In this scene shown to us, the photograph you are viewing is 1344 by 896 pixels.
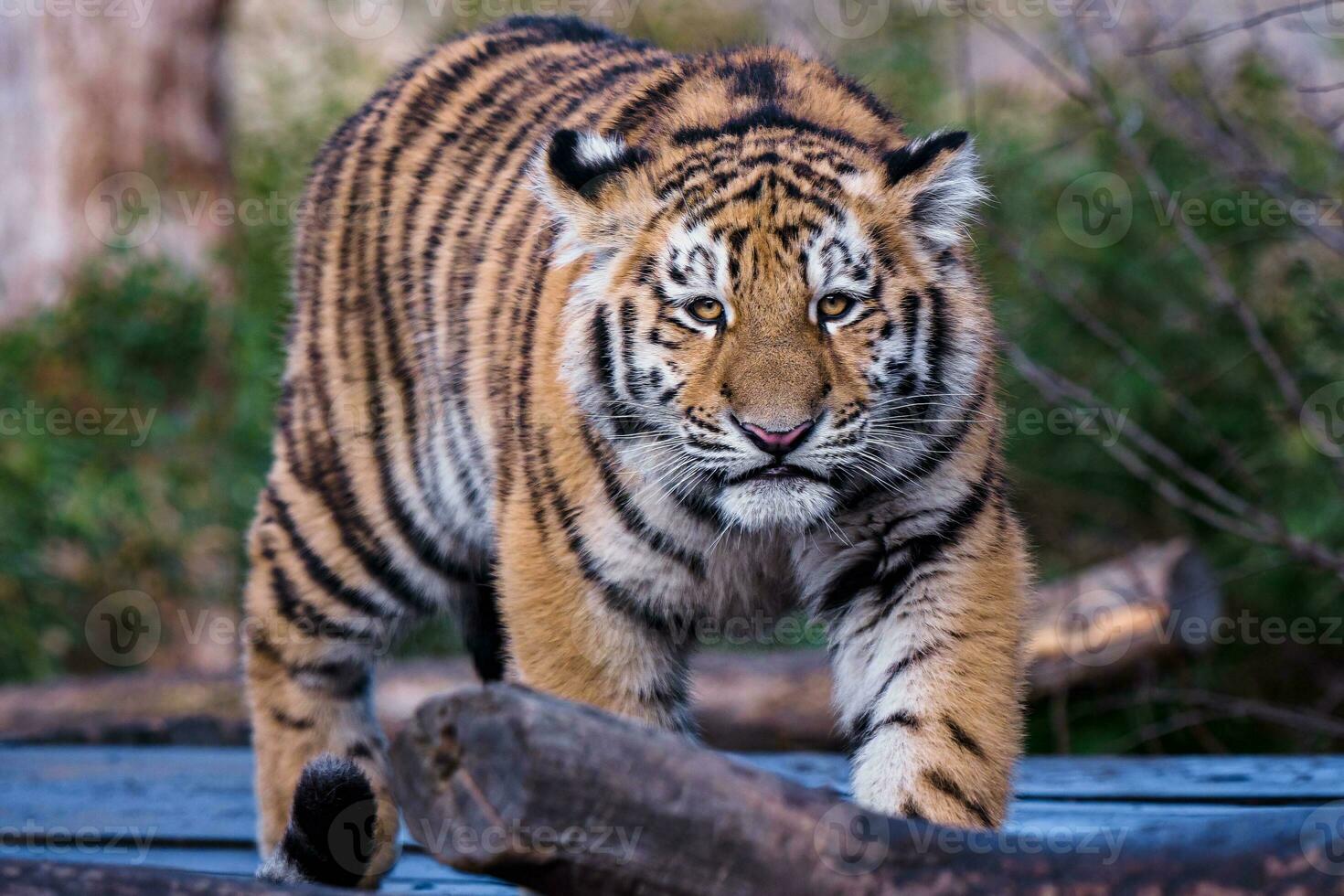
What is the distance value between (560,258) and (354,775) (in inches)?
41.9

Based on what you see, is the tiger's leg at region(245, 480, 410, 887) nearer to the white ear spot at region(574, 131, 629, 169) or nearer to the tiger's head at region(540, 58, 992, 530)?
the tiger's head at region(540, 58, 992, 530)

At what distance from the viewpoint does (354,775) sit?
2.62 meters

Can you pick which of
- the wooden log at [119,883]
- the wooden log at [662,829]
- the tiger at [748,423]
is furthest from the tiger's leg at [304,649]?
the wooden log at [662,829]

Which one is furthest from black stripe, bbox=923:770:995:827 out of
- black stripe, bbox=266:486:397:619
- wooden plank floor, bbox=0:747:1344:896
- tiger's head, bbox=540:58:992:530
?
black stripe, bbox=266:486:397:619

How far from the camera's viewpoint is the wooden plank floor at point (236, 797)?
12.3 ft

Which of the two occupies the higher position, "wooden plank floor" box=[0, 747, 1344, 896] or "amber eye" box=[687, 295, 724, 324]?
"amber eye" box=[687, 295, 724, 324]

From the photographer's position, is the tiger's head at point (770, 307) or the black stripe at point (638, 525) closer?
the tiger's head at point (770, 307)

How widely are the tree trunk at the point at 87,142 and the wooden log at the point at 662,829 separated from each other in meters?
6.88

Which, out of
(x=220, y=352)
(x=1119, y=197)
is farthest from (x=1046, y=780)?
(x=220, y=352)

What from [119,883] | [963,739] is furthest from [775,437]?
[119,883]

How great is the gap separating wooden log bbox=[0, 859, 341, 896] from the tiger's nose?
992 millimetres

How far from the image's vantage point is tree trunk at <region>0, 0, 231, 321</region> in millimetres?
8484

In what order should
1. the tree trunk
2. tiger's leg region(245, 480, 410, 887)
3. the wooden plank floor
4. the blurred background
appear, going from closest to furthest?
the wooden plank floor, tiger's leg region(245, 480, 410, 887), the blurred background, the tree trunk

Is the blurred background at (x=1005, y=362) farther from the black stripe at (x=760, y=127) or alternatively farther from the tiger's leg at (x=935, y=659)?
the tiger's leg at (x=935, y=659)
